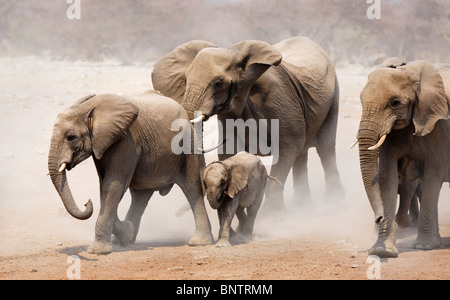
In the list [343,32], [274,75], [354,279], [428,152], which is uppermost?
[343,32]

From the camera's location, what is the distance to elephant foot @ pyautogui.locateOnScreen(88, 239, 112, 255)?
280 inches

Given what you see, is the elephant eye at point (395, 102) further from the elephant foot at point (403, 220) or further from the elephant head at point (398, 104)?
the elephant foot at point (403, 220)

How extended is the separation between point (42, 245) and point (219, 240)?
1.39 meters

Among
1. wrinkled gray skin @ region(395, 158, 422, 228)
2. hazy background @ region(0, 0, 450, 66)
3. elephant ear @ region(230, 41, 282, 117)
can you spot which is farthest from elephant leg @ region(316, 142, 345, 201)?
hazy background @ region(0, 0, 450, 66)

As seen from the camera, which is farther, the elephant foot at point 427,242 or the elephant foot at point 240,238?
the elephant foot at point 240,238

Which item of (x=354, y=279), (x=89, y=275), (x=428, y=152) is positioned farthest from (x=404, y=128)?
(x=89, y=275)

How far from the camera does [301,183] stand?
389 inches

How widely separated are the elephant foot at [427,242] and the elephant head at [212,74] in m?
1.88

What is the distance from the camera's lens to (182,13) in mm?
37438

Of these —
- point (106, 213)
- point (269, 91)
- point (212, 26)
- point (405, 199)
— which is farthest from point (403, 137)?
point (212, 26)

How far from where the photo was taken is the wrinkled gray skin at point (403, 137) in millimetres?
6637

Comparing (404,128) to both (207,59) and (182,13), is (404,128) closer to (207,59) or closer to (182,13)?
(207,59)

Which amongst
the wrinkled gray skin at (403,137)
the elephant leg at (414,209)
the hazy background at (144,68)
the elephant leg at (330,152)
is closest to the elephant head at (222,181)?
the hazy background at (144,68)

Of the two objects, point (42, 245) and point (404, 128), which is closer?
point (404, 128)
